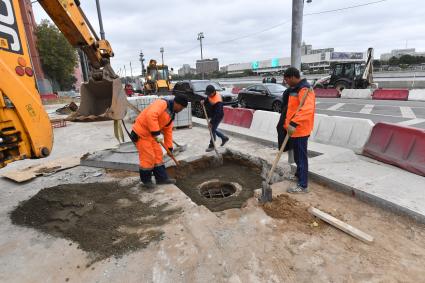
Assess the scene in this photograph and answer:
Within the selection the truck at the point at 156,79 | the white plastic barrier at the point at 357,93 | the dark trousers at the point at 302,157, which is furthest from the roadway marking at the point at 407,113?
the truck at the point at 156,79

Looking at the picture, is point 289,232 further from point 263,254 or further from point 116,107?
point 116,107

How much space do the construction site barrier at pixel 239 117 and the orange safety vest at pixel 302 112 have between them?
4226mm

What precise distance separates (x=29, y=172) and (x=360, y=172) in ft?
19.9

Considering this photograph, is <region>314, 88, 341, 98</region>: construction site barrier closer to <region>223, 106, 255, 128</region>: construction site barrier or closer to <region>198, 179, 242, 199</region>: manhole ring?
<region>223, 106, 255, 128</region>: construction site barrier

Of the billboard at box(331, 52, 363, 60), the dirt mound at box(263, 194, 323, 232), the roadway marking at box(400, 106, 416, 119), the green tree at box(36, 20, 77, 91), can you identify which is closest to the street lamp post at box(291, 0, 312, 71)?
the roadway marking at box(400, 106, 416, 119)

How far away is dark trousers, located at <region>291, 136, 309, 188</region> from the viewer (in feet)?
12.7

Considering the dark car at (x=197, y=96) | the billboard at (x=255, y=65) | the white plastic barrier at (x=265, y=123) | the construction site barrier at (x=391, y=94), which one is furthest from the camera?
the billboard at (x=255, y=65)

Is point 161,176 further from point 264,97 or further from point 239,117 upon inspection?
point 264,97

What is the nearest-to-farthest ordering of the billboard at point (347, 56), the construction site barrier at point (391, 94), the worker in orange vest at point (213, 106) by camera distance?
the worker in orange vest at point (213, 106), the construction site barrier at point (391, 94), the billboard at point (347, 56)

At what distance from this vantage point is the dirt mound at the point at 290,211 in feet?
10.6

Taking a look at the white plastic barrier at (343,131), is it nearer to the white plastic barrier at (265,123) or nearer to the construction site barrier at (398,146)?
the construction site barrier at (398,146)

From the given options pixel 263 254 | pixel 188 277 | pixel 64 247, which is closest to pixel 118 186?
pixel 64 247

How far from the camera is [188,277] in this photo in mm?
2393

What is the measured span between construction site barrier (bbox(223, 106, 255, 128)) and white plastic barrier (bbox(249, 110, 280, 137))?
237mm
